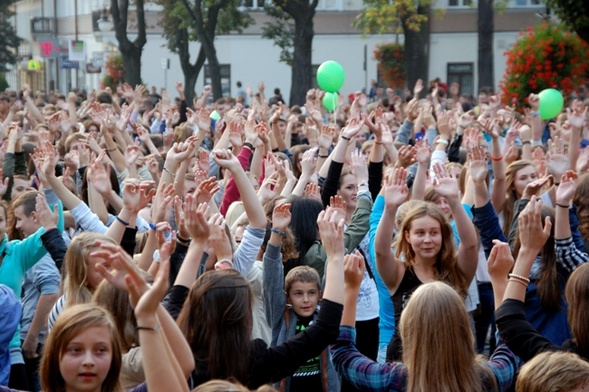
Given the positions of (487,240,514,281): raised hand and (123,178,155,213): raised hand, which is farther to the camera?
(123,178,155,213): raised hand

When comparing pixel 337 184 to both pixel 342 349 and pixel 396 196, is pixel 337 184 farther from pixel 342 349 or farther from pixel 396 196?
pixel 342 349

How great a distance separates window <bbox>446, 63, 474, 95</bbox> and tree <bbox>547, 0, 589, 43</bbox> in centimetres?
2516

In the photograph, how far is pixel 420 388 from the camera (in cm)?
401

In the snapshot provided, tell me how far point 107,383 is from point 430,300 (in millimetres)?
1242

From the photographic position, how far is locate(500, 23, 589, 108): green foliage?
19500 mm

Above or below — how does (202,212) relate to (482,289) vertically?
above

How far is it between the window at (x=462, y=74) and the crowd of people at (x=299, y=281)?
37.4 metres

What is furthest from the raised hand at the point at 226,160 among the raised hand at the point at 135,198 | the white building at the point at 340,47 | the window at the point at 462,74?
the window at the point at 462,74

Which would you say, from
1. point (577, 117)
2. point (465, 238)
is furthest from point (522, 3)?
point (465, 238)

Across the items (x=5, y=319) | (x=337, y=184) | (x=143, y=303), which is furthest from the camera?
(x=337, y=184)

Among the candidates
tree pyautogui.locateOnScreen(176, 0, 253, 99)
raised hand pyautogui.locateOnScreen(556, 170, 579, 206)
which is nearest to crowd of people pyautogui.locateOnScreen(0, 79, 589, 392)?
raised hand pyautogui.locateOnScreen(556, 170, 579, 206)

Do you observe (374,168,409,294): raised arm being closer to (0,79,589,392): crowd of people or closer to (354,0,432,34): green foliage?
(0,79,589,392): crowd of people

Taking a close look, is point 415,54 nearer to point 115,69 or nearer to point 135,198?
point 115,69

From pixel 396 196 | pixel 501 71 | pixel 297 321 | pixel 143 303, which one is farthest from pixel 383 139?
pixel 501 71
